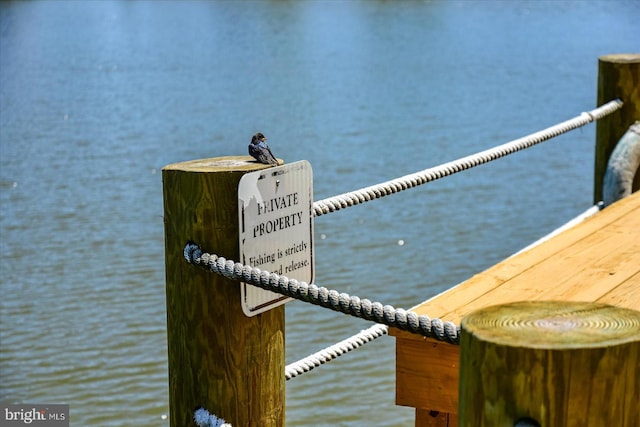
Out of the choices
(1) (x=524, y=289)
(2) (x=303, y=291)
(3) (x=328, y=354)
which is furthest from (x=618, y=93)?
(2) (x=303, y=291)

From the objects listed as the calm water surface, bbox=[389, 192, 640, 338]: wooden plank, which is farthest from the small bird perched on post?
the calm water surface

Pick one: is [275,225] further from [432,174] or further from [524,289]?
[432,174]

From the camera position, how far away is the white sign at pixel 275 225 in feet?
Result: 7.57

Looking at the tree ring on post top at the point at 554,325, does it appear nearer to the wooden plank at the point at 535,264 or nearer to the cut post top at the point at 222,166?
the cut post top at the point at 222,166

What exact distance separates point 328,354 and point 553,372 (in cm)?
160

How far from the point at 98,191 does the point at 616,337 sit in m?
9.73

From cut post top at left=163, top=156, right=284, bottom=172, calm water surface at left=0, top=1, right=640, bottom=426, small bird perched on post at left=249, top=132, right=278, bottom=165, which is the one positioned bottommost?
calm water surface at left=0, top=1, right=640, bottom=426

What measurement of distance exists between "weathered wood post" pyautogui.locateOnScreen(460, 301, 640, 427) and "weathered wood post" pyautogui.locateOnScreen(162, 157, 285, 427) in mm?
839

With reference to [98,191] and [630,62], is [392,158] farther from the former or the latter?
[630,62]

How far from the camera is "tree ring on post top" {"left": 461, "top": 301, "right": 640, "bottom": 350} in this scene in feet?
4.89

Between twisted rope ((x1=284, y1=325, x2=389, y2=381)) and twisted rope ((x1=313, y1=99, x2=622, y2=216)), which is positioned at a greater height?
twisted rope ((x1=313, y1=99, x2=622, y2=216))

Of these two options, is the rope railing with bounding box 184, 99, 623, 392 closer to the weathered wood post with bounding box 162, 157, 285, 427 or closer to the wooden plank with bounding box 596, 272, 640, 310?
the weathered wood post with bounding box 162, 157, 285, 427

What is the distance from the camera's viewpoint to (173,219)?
2344mm

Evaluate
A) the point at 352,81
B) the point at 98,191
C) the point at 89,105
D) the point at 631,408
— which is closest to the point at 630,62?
the point at 631,408
